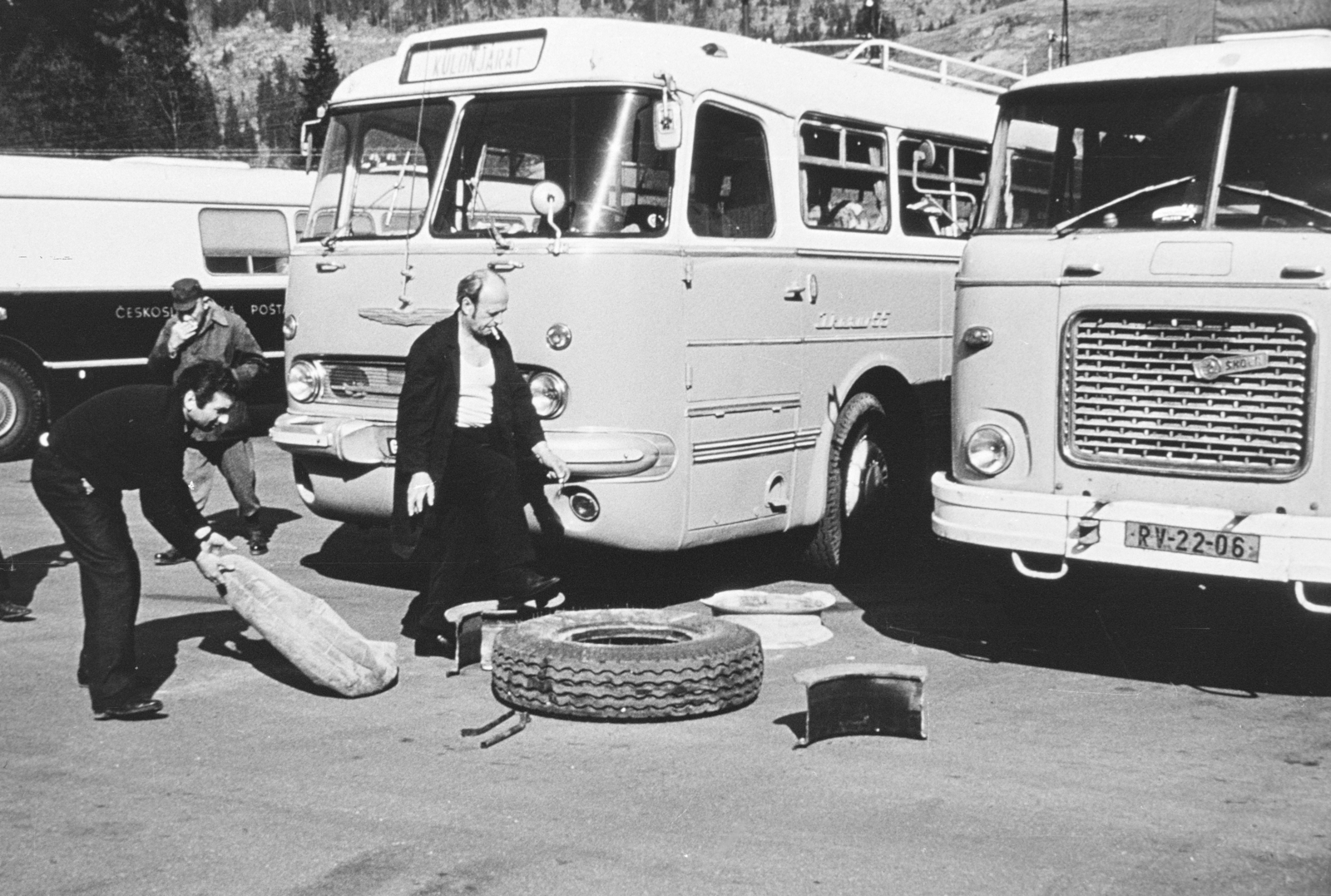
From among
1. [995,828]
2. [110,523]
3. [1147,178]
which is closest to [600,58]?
[1147,178]

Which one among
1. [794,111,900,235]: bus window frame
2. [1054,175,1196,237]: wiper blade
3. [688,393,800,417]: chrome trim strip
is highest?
[794,111,900,235]: bus window frame

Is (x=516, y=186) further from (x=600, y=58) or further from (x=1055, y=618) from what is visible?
(x=1055, y=618)

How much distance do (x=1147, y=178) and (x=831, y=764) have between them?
325 centimetres

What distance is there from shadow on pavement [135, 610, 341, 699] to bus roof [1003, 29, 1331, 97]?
15.0 ft

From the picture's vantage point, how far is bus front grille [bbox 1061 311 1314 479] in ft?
21.9

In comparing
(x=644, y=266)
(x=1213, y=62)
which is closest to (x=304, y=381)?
(x=644, y=266)

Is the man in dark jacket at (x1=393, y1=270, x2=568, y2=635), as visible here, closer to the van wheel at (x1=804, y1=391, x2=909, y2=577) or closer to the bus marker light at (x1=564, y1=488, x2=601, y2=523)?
the bus marker light at (x1=564, y1=488, x2=601, y2=523)

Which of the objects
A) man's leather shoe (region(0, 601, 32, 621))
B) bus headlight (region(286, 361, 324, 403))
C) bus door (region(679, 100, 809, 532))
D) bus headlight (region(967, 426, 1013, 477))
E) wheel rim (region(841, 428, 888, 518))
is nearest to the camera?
bus headlight (region(967, 426, 1013, 477))


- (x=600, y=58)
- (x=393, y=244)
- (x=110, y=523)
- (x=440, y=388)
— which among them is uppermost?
(x=600, y=58)

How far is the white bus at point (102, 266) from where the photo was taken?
16156 millimetres

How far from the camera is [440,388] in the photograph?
24.6ft

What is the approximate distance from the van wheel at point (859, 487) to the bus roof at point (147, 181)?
34.2ft

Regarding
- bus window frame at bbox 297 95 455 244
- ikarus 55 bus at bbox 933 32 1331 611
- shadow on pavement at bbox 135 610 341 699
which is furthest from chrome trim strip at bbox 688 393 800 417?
shadow on pavement at bbox 135 610 341 699

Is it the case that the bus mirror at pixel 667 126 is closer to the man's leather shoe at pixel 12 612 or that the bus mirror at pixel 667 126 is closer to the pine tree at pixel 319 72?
the man's leather shoe at pixel 12 612
